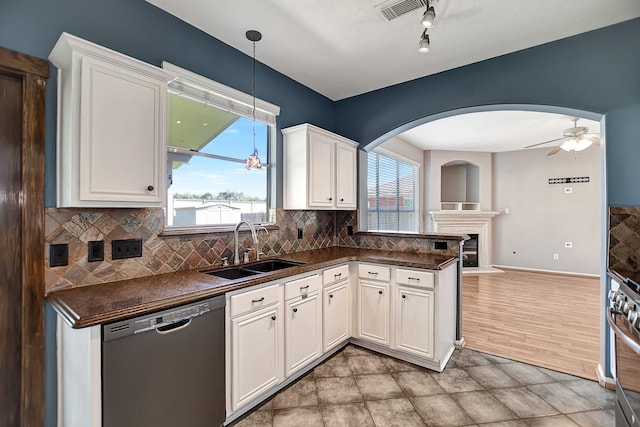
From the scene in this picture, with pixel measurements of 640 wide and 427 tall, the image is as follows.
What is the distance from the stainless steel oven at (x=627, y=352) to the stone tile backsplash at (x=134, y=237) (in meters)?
1.40

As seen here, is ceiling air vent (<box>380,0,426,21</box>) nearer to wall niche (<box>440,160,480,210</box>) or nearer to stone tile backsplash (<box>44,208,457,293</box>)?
stone tile backsplash (<box>44,208,457,293</box>)

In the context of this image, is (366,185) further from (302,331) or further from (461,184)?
(461,184)

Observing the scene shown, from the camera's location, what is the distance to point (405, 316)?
2598 millimetres

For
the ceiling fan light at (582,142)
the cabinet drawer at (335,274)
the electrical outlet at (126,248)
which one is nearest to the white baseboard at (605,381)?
the cabinet drawer at (335,274)

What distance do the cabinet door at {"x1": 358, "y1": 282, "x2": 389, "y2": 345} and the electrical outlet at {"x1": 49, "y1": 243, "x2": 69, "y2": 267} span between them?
224 centimetres

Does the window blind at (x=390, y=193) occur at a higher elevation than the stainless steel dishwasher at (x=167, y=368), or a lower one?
higher

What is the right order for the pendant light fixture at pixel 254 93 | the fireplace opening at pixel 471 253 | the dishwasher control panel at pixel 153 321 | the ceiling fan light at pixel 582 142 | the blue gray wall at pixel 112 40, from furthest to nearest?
1. the fireplace opening at pixel 471 253
2. the ceiling fan light at pixel 582 142
3. the pendant light fixture at pixel 254 93
4. the blue gray wall at pixel 112 40
5. the dishwasher control panel at pixel 153 321

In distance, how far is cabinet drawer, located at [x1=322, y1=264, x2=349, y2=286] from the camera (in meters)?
2.57

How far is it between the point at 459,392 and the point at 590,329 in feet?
7.79

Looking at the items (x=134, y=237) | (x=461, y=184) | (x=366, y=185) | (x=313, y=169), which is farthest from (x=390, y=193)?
(x=134, y=237)

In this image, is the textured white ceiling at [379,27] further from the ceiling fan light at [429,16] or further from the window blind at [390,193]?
the window blind at [390,193]

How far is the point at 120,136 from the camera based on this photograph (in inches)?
64.1

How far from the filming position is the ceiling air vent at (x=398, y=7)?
2.00m

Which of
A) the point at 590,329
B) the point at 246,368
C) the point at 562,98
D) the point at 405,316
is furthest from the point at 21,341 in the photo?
the point at 590,329
